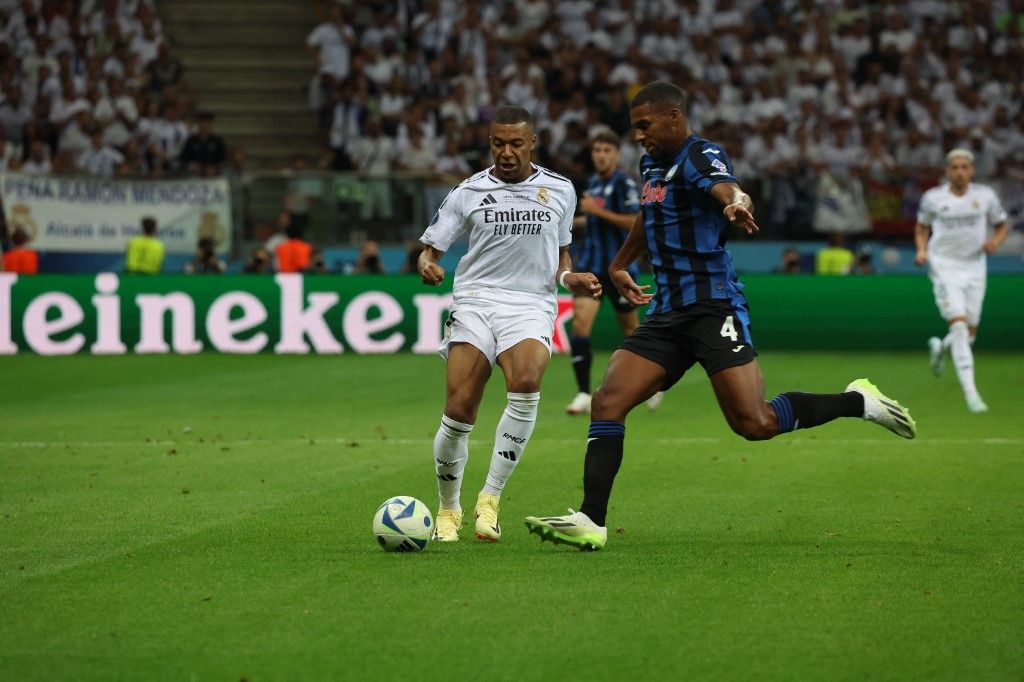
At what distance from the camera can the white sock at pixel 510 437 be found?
7641mm

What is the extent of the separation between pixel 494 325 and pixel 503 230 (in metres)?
0.48

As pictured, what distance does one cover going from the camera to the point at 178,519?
8219mm

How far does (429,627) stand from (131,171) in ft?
63.7

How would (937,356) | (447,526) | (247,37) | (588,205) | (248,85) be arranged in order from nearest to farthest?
(447,526), (588,205), (937,356), (248,85), (247,37)

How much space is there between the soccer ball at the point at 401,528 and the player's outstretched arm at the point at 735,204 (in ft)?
6.53

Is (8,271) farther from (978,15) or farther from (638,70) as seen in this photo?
(978,15)

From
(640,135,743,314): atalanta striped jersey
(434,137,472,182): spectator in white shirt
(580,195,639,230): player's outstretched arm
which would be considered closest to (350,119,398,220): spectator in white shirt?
(434,137,472,182): spectator in white shirt

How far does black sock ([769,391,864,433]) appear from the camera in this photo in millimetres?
7297

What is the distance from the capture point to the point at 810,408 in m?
7.36

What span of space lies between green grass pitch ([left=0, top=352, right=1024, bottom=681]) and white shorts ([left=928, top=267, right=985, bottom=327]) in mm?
1305

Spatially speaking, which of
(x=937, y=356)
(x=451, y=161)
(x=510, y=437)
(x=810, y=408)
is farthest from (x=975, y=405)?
(x=451, y=161)

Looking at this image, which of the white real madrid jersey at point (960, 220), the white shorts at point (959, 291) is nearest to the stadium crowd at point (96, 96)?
the white real madrid jersey at point (960, 220)

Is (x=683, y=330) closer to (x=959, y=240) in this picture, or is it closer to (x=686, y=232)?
(x=686, y=232)

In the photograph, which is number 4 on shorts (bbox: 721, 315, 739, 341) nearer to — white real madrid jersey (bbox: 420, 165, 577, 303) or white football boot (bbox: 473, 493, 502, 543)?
white real madrid jersey (bbox: 420, 165, 577, 303)
